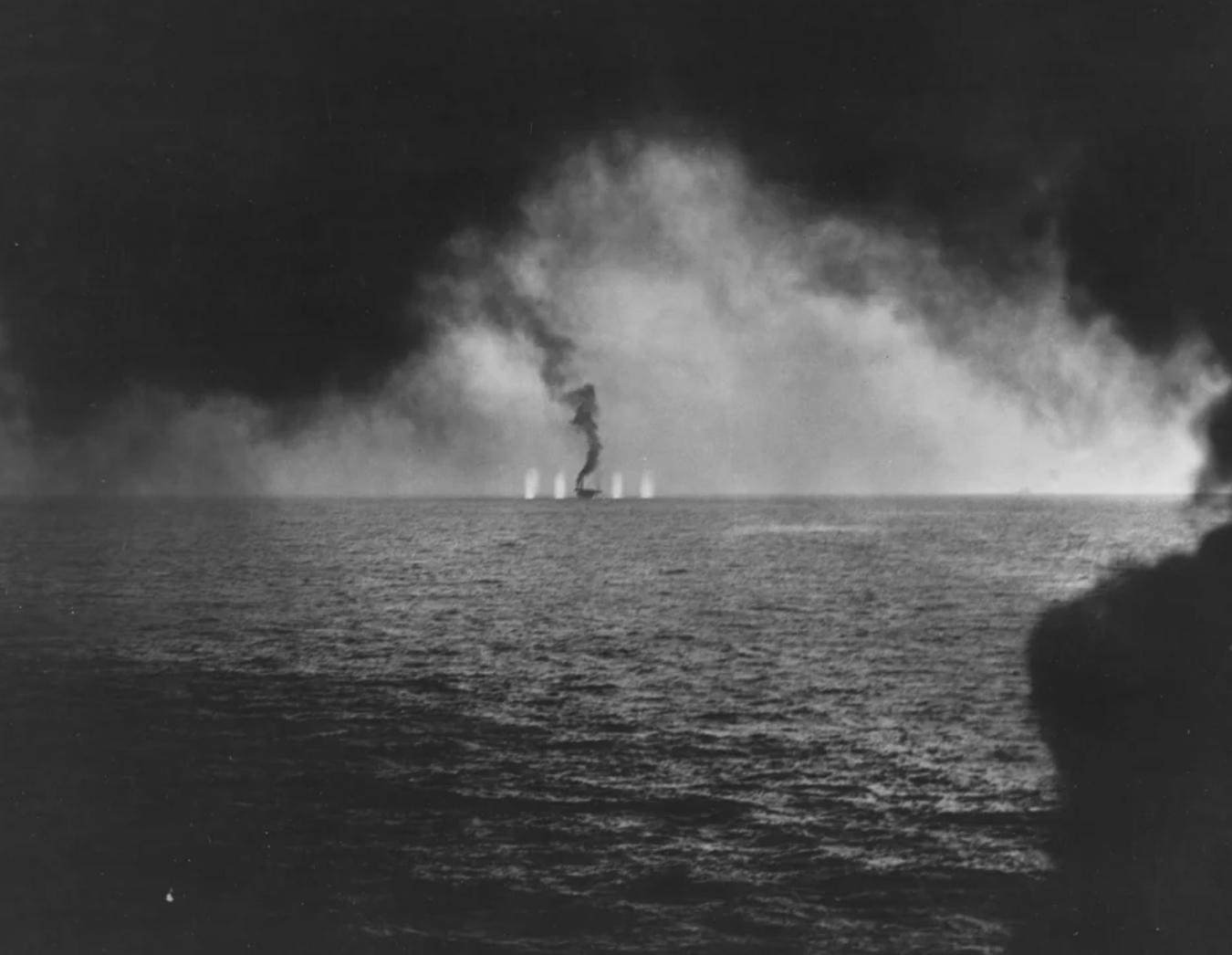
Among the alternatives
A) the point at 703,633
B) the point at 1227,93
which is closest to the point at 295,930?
the point at 1227,93

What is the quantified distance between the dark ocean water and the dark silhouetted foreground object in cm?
134

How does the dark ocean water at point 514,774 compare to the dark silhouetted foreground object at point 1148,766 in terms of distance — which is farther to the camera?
the dark silhouetted foreground object at point 1148,766

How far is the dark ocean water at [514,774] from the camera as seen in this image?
68.9 ft

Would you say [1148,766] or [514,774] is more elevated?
[1148,766]

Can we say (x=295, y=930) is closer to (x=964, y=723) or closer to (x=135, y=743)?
(x=135, y=743)

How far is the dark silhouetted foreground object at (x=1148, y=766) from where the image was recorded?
2156 cm

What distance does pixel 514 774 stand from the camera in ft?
96.8

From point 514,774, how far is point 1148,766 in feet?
68.8

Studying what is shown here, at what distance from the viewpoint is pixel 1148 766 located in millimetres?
29641

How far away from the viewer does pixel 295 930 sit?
20.6 m

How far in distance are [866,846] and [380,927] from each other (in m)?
12.8

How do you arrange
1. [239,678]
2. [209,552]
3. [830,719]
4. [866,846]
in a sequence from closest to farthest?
[866,846], [830,719], [239,678], [209,552]

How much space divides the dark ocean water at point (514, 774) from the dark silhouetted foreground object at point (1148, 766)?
4.40ft

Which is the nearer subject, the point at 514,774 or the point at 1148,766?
the point at 514,774
